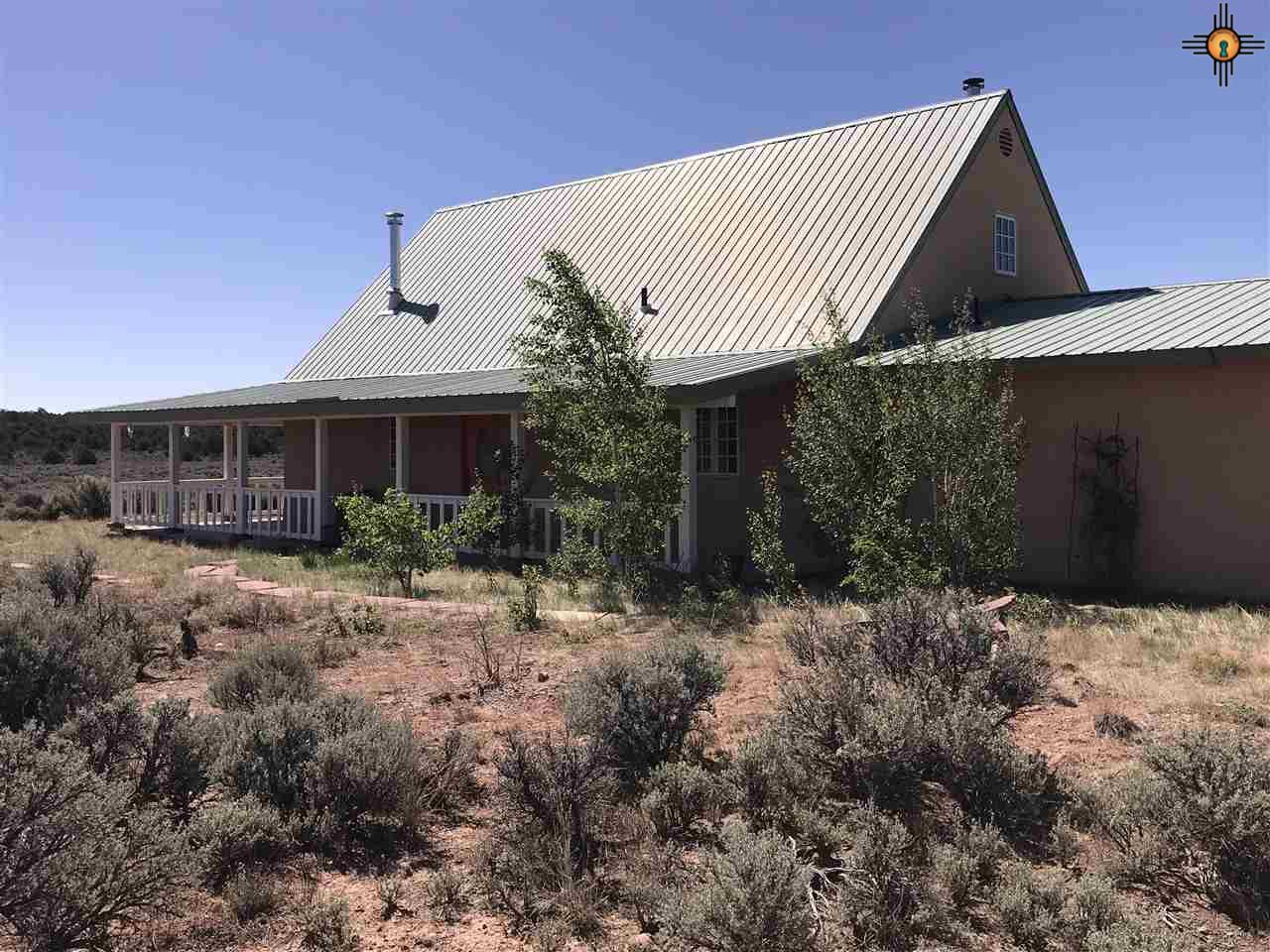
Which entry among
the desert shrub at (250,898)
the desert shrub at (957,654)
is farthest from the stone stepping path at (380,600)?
the desert shrub at (250,898)

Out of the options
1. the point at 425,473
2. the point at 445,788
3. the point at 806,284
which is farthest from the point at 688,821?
the point at 425,473

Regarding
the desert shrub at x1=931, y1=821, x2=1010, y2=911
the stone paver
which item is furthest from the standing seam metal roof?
the stone paver

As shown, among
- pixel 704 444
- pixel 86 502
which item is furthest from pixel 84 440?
pixel 704 444

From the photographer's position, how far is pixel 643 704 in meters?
5.98

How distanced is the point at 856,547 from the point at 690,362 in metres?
5.68

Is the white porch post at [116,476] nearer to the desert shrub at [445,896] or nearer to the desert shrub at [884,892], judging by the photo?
the desert shrub at [445,896]

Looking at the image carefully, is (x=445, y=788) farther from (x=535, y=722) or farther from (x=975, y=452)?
(x=975, y=452)

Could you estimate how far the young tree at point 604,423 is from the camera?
11.6 metres

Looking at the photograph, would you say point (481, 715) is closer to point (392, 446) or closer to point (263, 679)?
point (263, 679)

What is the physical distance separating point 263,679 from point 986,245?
14272 millimetres

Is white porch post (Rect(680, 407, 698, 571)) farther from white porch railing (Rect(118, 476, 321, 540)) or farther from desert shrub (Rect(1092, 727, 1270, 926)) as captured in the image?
white porch railing (Rect(118, 476, 321, 540))

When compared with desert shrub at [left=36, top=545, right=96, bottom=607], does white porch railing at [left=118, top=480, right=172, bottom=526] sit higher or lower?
higher

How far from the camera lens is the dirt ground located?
4211 mm

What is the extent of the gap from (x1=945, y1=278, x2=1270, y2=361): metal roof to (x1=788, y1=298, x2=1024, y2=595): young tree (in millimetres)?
1924
